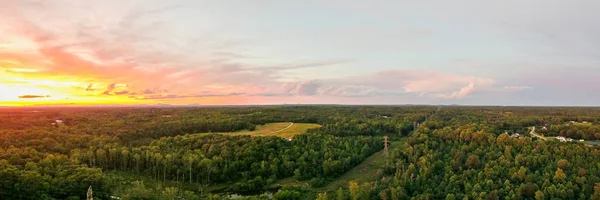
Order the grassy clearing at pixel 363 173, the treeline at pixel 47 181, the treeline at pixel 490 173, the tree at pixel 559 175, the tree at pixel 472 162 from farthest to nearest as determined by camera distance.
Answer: the grassy clearing at pixel 363 173
the tree at pixel 472 162
the tree at pixel 559 175
the treeline at pixel 490 173
the treeline at pixel 47 181

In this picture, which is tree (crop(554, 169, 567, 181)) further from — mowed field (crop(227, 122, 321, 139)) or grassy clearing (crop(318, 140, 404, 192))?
mowed field (crop(227, 122, 321, 139))

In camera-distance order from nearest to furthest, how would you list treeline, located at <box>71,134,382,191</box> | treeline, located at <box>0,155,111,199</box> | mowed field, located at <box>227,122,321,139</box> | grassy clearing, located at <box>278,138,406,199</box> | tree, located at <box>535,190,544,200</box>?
1. treeline, located at <box>0,155,111,199</box>
2. tree, located at <box>535,190,544,200</box>
3. grassy clearing, located at <box>278,138,406,199</box>
4. treeline, located at <box>71,134,382,191</box>
5. mowed field, located at <box>227,122,321,139</box>

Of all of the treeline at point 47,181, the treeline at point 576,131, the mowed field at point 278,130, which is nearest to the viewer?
the treeline at point 47,181

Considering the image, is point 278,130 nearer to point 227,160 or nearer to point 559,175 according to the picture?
point 227,160

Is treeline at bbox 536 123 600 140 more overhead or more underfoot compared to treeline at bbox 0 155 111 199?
more overhead

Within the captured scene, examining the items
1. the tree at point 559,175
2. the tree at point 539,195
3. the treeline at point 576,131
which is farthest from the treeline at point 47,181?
the treeline at point 576,131

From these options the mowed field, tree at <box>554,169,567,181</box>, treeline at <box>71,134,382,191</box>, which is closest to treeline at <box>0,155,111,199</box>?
treeline at <box>71,134,382,191</box>

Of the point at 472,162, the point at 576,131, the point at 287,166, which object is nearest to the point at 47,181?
the point at 287,166

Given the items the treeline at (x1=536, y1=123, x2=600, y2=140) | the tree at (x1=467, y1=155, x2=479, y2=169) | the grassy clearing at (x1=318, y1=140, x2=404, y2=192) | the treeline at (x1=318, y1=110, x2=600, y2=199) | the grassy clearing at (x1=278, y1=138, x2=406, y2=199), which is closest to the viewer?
the treeline at (x1=318, y1=110, x2=600, y2=199)

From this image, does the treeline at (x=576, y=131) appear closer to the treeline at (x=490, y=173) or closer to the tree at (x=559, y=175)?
the treeline at (x=490, y=173)

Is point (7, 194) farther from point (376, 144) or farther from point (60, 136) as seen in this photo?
point (376, 144)

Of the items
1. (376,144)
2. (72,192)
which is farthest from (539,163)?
(72,192)

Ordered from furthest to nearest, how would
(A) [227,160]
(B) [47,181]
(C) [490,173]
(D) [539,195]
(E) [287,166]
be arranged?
(E) [287,166] < (A) [227,160] < (C) [490,173] < (D) [539,195] < (B) [47,181]
